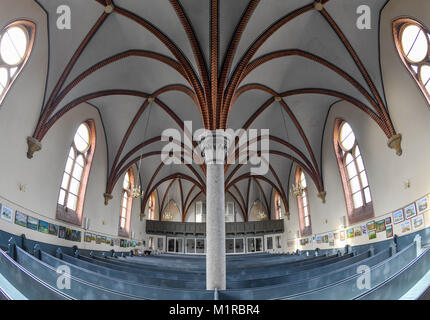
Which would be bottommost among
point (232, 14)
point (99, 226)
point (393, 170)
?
point (99, 226)

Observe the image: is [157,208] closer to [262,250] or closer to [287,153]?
[262,250]

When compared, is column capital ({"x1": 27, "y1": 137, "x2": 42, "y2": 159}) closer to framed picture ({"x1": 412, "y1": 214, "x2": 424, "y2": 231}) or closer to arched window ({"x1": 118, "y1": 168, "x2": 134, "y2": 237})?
arched window ({"x1": 118, "y1": 168, "x2": 134, "y2": 237})

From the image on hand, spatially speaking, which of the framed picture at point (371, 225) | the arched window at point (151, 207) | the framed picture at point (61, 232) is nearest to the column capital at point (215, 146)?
the framed picture at point (61, 232)

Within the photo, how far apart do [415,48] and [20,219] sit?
15.9 metres

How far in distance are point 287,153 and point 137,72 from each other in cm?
1240

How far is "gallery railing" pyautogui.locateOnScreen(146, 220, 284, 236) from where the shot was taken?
92.8 ft

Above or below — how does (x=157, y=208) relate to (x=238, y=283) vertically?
above

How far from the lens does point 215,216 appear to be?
27.3ft

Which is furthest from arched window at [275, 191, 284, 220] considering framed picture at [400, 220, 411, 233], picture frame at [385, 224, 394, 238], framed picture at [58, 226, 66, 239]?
framed picture at [58, 226, 66, 239]

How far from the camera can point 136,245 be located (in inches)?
955

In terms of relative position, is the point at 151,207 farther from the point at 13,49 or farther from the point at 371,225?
the point at 13,49

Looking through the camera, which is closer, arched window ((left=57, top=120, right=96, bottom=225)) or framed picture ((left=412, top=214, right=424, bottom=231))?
framed picture ((left=412, top=214, right=424, bottom=231))

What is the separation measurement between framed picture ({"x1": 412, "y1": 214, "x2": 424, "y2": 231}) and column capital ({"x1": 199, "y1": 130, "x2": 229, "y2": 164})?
760cm

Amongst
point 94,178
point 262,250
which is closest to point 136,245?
point 94,178
